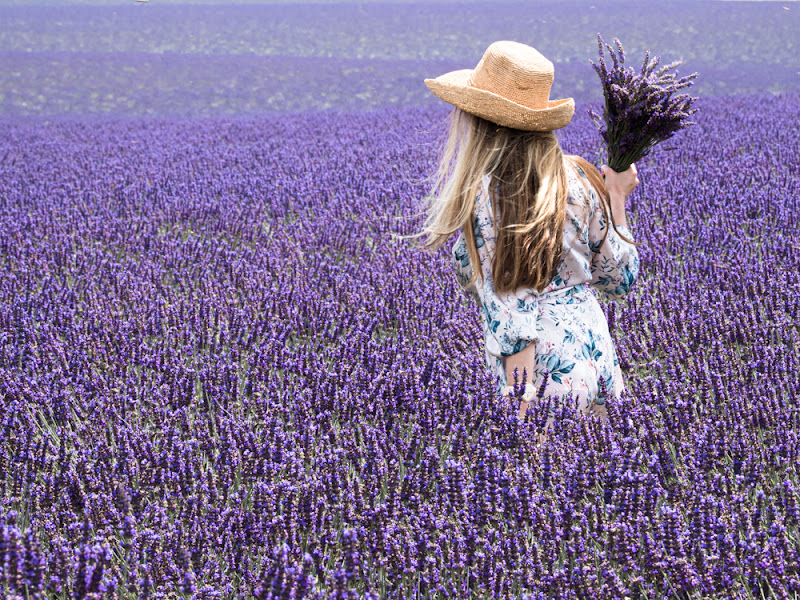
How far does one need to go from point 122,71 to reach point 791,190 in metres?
18.2

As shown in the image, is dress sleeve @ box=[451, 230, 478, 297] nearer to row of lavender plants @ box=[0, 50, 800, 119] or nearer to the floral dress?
the floral dress

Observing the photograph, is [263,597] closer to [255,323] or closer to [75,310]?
[255,323]

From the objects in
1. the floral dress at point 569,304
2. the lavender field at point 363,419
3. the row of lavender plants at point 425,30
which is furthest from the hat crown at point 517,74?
the row of lavender plants at point 425,30

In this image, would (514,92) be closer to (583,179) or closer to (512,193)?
(512,193)

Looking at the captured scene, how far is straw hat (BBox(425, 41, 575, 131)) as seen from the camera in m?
2.02

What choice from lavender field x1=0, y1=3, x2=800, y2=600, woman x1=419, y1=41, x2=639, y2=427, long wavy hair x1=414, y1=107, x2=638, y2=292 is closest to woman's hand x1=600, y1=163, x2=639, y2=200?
woman x1=419, y1=41, x2=639, y2=427

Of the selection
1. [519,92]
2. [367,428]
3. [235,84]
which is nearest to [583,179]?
[519,92]

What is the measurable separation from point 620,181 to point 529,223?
0.41 meters

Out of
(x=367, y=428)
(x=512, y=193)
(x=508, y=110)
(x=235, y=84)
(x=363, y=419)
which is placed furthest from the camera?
(x=235, y=84)

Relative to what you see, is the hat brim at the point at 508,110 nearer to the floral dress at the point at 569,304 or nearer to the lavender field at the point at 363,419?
the floral dress at the point at 569,304

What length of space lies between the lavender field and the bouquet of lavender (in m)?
0.77

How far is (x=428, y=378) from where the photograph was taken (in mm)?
2711

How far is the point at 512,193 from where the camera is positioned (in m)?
2.15

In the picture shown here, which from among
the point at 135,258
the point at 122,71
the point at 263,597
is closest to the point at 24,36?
the point at 122,71
